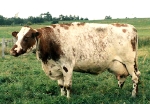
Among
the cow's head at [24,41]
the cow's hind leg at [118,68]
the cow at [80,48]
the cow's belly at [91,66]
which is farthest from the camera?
the cow's hind leg at [118,68]

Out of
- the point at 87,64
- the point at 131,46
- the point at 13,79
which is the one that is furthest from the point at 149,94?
the point at 13,79

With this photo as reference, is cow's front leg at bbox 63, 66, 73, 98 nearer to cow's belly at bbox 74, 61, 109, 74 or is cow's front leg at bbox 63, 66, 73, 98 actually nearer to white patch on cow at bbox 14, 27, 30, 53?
cow's belly at bbox 74, 61, 109, 74

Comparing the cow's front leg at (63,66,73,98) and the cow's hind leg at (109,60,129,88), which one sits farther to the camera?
the cow's hind leg at (109,60,129,88)

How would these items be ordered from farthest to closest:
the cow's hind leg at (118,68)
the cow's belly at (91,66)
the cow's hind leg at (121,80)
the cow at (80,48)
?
1. the cow's hind leg at (121,80)
2. the cow's hind leg at (118,68)
3. the cow's belly at (91,66)
4. the cow at (80,48)

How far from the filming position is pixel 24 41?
298 inches

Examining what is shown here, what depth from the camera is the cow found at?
794cm

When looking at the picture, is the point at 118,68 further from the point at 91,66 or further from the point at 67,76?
the point at 67,76

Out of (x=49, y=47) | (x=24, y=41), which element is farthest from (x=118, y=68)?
(x=24, y=41)

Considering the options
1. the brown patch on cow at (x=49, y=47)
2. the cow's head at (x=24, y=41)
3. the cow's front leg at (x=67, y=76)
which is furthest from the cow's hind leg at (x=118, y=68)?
the cow's head at (x=24, y=41)

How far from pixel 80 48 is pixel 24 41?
1.58 m

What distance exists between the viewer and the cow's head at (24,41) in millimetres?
7452

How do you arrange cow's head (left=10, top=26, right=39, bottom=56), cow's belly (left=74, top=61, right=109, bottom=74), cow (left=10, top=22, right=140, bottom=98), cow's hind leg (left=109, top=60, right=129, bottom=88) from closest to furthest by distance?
cow's head (left=10, top=26, right=39, bottom=56)
cow (left=10, top=22, right=140, bottom=98)
cow's belly (left=74, top=61, right=109, bottom=74)
cow's hind leg (left=109, top=60, right=129, bottom=88)

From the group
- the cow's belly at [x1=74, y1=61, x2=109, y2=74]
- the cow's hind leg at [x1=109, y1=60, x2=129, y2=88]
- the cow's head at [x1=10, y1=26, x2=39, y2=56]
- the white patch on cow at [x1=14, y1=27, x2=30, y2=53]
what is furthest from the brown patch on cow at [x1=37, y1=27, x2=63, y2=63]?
the cow's hind leg at [x1=109, y1=60, x2=129, y2=88]

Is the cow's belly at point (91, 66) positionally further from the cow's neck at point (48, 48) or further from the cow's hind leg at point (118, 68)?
the cow's neck at point (48, 48)
